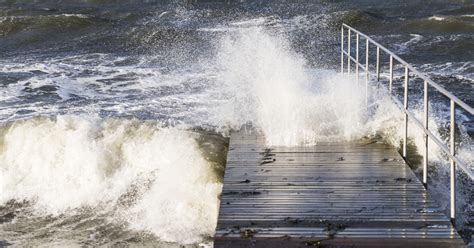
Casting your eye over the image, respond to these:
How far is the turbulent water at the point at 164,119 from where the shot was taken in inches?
290

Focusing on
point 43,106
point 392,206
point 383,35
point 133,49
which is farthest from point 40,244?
point 383,35

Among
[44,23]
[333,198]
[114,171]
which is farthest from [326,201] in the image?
[44,23]

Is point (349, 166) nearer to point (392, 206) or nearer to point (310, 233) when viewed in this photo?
point (392, 206)

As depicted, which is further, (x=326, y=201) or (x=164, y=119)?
(x=164, y=119)

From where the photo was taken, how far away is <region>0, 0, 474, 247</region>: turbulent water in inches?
290

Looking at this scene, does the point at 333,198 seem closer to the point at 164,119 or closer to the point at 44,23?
the point at 164,119

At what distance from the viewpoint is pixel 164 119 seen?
36.1ft

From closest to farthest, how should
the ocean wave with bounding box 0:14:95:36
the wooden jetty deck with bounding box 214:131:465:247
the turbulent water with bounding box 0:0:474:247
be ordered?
the wooden jetty deck with bounding box 214:131:465:247 → the turbulent water with bounding box 0:0:474:247 → the ocean wave with bounding box 0:14:95:36

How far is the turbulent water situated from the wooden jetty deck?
2.20 feet

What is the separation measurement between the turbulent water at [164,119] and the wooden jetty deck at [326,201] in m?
0.67

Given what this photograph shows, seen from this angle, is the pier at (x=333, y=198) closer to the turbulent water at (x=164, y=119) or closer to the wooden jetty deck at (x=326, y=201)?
the wooden jetty deck at (x=326, y=201)

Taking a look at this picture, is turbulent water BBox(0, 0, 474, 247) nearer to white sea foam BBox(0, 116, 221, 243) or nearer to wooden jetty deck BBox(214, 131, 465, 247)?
white sea foam BBox(0, 116, 221, 243)

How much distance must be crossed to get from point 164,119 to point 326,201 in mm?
5740

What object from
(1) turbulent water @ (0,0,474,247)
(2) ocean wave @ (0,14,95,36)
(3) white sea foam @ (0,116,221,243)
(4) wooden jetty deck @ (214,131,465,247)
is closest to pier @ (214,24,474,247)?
(4) wooden jetty deck @ (214,131,465,247)
